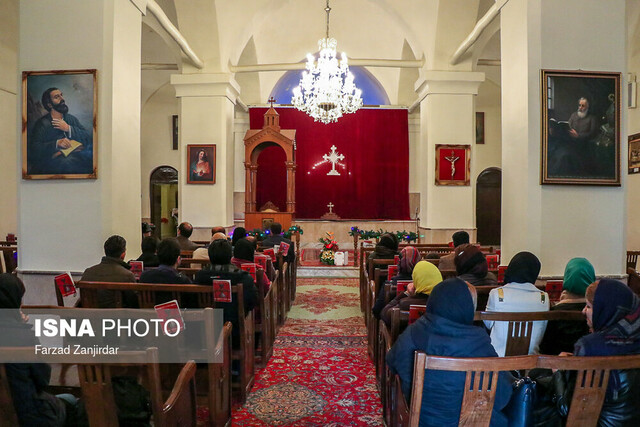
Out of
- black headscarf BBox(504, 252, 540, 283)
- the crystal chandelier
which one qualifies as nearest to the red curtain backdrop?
the crystal chandelier

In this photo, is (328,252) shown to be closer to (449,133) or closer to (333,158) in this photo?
(449,133)

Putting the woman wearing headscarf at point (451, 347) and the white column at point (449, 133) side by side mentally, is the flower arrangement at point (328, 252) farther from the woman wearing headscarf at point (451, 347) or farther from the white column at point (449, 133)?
the woman wearing headscarf at point (451, 347)

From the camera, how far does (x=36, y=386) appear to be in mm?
1771

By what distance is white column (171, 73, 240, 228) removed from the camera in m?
9.05

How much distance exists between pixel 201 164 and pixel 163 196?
5.97 metres

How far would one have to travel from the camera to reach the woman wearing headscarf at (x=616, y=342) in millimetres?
1799

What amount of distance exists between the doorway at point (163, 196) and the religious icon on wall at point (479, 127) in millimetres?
9278

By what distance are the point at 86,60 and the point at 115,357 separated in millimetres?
4075

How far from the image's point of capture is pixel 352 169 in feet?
45.7

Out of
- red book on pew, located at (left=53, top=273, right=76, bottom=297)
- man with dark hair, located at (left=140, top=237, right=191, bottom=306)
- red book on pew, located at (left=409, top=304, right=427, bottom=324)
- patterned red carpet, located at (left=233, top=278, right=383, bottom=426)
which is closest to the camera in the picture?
red book on pew, located at (left=409, top=304, right=427, bottom=324)

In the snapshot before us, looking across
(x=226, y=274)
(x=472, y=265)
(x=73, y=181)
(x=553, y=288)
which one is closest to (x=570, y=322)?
(x=472, y=265)

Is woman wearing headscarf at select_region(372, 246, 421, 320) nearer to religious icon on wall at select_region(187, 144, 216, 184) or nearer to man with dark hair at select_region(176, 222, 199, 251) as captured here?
man with dark hair at select_region(176, 222, 199, 251)

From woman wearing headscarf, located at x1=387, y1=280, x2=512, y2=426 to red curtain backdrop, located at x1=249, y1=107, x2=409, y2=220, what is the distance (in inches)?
472

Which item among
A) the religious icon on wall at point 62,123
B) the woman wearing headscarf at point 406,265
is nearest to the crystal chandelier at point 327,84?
the religious icon on wall at point 62,123
